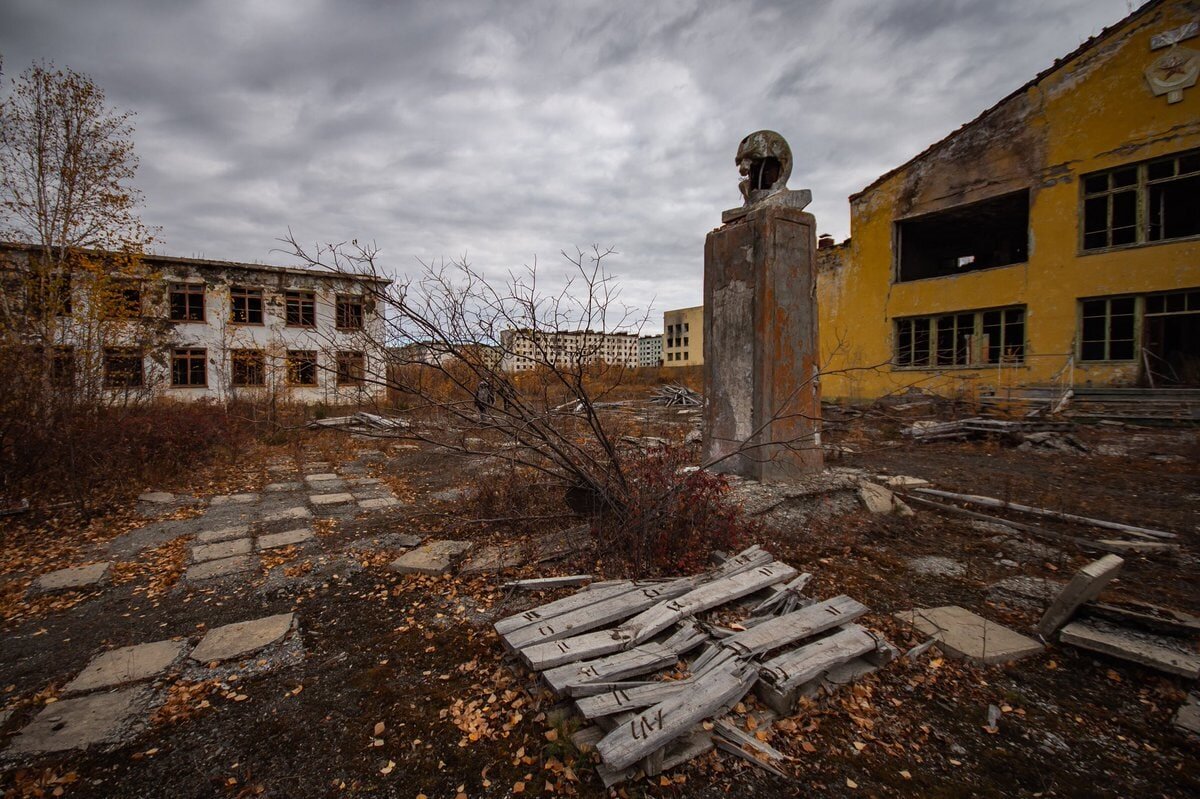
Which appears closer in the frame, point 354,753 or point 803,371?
point 354,753

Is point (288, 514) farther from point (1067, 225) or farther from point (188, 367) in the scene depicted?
point (188, 367)

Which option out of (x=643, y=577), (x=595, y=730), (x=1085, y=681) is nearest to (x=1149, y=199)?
(x=1085, y=681)

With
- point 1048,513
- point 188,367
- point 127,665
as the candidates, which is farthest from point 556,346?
point 188,367

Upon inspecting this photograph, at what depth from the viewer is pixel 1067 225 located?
469 inches

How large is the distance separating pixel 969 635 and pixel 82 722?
4669 millimetres

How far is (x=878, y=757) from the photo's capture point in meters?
2.09

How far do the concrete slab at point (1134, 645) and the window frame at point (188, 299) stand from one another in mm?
25926

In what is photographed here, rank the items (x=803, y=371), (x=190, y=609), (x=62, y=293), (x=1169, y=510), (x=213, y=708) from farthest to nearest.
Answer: (x=62, y=293)
(x=803, y=371)
(x=1169, y=510)
(x=190, y=609)
(x=213, y=708)

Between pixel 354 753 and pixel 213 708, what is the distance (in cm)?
90

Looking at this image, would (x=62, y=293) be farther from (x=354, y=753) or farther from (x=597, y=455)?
(x=354, y=753)

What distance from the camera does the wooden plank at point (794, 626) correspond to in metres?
2.56

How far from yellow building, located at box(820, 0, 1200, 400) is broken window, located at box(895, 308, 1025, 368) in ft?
0.14

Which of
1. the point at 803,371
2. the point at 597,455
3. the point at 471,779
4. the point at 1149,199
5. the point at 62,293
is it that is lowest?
→ the point at 471,779

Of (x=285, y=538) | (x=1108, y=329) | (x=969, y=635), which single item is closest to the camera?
(x=969, y=635)
